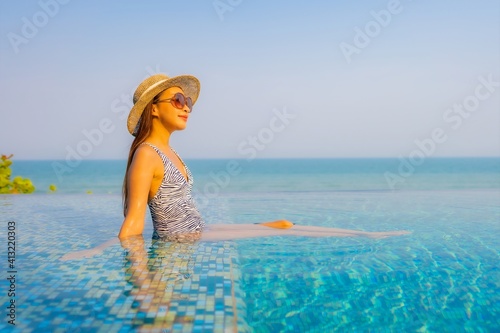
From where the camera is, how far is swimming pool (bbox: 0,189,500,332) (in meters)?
2.91

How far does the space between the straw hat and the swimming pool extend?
118 centimetres

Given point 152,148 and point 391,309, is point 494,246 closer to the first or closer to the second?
point 391,309

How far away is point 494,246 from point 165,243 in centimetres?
343

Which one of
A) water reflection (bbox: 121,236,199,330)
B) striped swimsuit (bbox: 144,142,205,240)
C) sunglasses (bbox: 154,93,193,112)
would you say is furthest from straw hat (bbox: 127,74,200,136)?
water reflection (bbox: 121,236,199,330)

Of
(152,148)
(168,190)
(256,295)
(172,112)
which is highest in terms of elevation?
A: (172,112)

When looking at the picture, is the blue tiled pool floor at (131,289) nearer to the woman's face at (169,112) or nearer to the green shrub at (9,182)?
the woman's face at (169,112)

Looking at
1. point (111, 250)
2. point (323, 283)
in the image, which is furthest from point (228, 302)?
point (111, 250)

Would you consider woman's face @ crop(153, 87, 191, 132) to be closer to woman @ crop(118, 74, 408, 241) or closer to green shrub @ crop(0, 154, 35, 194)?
woman @ crop(118, 74, 408, 241)

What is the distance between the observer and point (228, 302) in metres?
3.09

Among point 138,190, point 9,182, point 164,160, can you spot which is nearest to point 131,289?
point 138,190

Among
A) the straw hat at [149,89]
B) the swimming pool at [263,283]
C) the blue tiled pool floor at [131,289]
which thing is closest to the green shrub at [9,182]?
the swimming pool at [263,283]

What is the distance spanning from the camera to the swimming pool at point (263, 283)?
9.55 feet

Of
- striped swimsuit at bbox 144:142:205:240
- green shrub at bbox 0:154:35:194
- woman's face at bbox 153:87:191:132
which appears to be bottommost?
green shrub at bbox 0:154:35:194

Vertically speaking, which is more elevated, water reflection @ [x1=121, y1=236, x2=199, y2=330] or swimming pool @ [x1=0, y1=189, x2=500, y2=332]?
water reflection @ [x1=121, y1=236, x2=199, y2=330]
